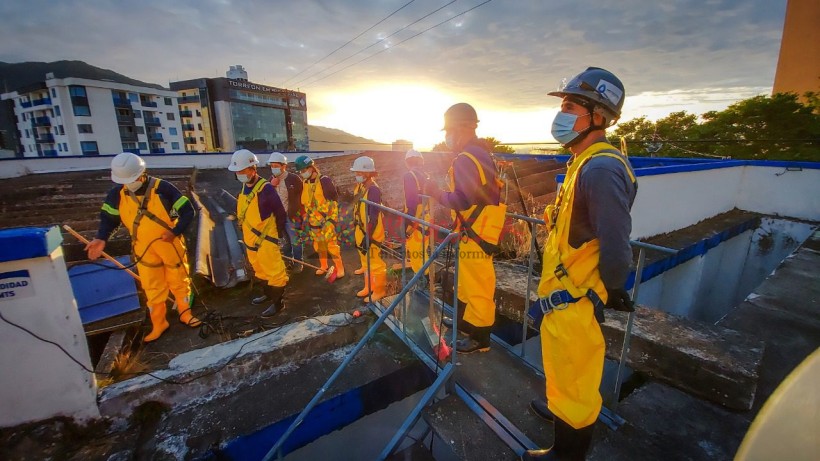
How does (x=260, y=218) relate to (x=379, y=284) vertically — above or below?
above

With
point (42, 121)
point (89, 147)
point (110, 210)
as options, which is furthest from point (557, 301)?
point (42, 121)

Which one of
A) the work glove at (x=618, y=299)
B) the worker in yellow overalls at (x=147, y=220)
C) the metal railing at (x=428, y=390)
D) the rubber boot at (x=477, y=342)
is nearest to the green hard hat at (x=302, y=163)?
the worker in yellow overalls at (x=147, y=220)

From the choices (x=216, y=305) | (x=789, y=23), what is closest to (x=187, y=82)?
(x=216, y=305)

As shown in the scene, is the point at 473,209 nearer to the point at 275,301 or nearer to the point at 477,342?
the point at 477,342

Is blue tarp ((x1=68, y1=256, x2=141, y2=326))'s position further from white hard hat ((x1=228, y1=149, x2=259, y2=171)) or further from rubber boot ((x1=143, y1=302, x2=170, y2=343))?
white hard hat ((x1=228, y1=149, x2=259, y2=171))

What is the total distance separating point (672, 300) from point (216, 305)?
824 centimetres

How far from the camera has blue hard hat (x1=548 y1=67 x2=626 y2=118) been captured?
179 cm

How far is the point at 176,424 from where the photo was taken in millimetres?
2760

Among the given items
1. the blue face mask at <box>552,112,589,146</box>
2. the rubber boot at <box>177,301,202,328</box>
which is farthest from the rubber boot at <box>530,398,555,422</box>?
the rubber boot at <box>177,301,202,328</box>

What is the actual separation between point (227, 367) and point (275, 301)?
1984 millimetres

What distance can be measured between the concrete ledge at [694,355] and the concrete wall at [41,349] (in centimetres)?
450

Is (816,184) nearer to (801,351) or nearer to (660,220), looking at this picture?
(660,220)

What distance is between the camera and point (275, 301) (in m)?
5.12

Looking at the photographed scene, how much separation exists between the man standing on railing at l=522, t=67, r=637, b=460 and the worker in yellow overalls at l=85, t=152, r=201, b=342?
13.9 feet
